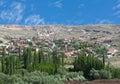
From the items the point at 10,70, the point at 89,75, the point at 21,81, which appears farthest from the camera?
the point at 89,75

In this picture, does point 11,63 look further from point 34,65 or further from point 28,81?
point 28,81

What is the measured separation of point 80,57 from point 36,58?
14.3 metres

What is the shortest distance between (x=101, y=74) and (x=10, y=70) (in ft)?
78.1

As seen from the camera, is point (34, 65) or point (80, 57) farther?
point (80, 57)

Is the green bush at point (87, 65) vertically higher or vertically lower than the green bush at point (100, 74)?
higher

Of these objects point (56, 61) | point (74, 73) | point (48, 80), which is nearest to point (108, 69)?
point (74, 73)

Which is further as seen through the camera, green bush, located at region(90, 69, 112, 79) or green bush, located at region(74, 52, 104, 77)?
green bush, located at region(74, 52, 104, 77)

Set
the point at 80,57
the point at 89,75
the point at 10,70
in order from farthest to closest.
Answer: the point at 80,57 < the point at 89,75 < the point at 10,70

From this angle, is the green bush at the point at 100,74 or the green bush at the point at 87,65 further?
the green bush at the point at 87,65

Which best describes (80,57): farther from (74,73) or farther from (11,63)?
(11,63)

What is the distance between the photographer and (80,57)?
126 m

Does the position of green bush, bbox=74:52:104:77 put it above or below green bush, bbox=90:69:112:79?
above

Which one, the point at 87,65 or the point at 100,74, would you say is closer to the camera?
the point at 100,74

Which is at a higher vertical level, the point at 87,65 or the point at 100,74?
the point at 87,65
